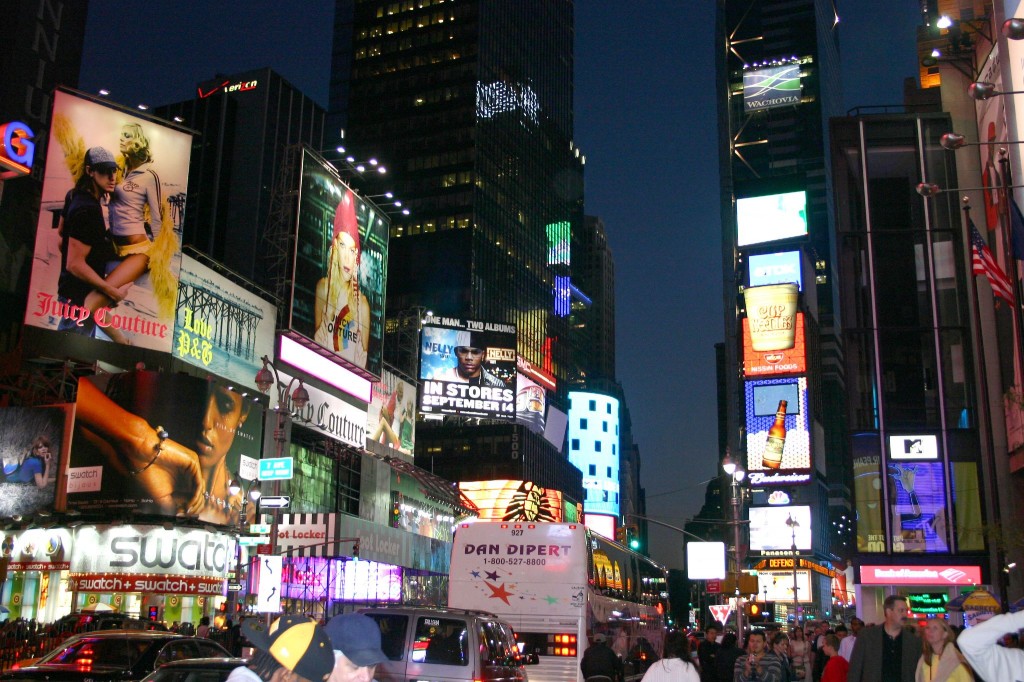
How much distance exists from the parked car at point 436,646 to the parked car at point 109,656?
3.05m

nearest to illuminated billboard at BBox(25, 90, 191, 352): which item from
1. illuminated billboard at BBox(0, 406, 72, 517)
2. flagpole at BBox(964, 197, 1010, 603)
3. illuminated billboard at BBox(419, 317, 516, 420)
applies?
illuminated billboard at BBox(0, 406, 72, 517)

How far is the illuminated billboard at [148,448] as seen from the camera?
133ft

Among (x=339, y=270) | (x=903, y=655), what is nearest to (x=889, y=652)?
(x=903, y=655)

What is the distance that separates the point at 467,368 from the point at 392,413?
37.7ft

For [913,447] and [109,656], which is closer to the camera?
[109,656]

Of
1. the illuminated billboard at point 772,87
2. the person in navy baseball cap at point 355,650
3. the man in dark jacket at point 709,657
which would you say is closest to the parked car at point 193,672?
the person in navy baseball cap at point 355,650

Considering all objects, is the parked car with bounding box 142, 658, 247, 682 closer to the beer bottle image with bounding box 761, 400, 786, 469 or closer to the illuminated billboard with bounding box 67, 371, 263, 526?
the illuminated billboard with bounding box 67, 371, 263, 526

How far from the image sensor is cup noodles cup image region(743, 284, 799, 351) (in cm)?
8644

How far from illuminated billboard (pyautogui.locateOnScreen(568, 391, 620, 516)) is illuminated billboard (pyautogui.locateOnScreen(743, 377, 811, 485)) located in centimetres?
5997

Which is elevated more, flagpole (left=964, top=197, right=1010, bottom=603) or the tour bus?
flagpole (left=964, top=197, right=1010, bottom=603)

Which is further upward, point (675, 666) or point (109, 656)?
point (675, 666)

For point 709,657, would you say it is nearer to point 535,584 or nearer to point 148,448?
point 535,584

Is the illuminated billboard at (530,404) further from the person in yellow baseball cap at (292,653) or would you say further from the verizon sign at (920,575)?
the person in yellow baseball cap at (292,653)

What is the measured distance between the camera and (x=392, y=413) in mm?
67125
